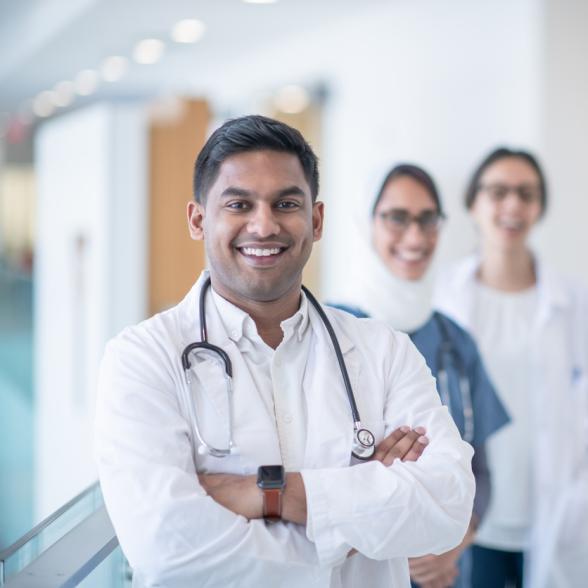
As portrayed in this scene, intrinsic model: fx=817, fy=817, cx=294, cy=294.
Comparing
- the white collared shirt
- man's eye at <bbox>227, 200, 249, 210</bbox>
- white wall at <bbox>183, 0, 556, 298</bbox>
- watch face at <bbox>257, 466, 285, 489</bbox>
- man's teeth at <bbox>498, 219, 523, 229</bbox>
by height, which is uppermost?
white wall at <bbox>183, 0, 556, 298</bbox>

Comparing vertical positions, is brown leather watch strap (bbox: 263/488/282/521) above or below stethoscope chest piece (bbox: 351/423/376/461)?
below

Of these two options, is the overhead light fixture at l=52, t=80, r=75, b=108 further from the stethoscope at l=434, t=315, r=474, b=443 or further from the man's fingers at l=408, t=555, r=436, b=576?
the man's fingers at l=408, t=555, r=436, b=576

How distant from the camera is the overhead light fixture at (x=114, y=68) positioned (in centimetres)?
601

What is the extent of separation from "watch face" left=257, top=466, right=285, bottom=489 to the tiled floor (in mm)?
1603

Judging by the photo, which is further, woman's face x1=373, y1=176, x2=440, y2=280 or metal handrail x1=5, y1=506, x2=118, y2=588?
woman's face x1=373, y1=176, x2=440, y2=280

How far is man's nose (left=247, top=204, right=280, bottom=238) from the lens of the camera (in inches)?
48.7

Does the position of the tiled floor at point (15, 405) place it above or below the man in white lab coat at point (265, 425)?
below

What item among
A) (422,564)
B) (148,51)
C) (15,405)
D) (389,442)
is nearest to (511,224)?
(422,564)

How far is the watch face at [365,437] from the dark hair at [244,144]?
41 centimetres

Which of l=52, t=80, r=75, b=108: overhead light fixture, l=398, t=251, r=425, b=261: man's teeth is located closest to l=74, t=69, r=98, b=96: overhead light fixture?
l=52, t=80, r=75, b=108: overhead light fixture

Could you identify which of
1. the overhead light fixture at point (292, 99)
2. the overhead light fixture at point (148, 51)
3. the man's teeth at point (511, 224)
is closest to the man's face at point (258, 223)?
the man's teeth at point (511, 224)

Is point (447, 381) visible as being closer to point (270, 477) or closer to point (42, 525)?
point (270, 477)

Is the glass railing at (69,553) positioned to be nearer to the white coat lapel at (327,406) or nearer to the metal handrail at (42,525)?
the metal handrail at (42,525)

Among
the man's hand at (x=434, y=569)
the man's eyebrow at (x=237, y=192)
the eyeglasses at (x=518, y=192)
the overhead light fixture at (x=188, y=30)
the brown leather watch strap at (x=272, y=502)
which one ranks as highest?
the overhead light fixture at (x=188, y=30)
